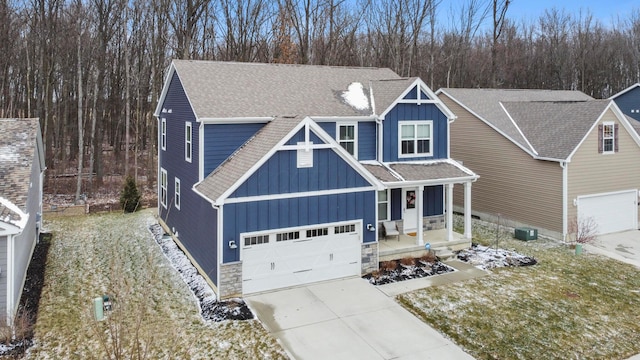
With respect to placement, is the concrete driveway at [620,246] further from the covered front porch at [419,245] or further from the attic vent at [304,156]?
the attic vent at [304,156]

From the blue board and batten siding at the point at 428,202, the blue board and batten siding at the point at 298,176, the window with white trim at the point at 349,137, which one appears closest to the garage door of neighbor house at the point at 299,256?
the blue board and batten siding at the point at 298,176

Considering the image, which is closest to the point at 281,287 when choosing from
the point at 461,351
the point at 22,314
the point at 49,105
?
the point at 461,351

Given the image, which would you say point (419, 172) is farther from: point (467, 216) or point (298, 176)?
point (298, 176)

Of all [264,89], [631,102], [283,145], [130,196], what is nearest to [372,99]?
[264,89]

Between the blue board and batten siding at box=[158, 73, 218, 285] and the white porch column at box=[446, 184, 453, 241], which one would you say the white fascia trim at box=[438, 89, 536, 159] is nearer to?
the white porch column at box=[446, 184, 453, 241]

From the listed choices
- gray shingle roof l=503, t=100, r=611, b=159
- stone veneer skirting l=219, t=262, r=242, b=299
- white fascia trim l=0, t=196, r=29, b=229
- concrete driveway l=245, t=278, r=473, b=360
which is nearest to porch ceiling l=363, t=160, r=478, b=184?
concrete driveway l=245, t=278, r=473, b=360

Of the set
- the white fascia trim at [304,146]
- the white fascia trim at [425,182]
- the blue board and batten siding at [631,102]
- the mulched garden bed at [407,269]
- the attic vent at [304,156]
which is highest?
the blue board and batten siding at [631,102]

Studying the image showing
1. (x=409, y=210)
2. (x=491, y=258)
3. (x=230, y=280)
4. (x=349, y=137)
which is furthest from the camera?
(x=409, y=210)
